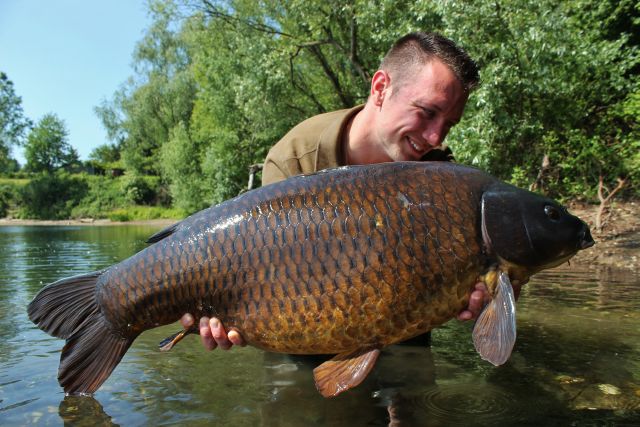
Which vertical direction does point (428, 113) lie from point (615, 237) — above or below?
above

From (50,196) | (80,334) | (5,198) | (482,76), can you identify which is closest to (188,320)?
(80,334)

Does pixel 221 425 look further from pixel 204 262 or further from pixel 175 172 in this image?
pixel 175 172

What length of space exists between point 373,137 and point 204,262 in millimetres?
1187

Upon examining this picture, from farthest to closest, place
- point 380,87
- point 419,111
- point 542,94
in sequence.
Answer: point 542,94, point 380,87, point 419,111

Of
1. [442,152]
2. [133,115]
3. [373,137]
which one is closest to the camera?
[373,137]

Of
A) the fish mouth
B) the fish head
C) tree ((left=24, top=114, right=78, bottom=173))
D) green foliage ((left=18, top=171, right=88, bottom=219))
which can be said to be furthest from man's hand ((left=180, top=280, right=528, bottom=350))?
tree ((left=24, top=114, right=78, bottom=173))

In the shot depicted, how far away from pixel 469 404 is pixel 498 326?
718 mm

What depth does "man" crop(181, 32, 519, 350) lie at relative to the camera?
8.24ft

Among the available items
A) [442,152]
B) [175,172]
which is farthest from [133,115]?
[442,152]

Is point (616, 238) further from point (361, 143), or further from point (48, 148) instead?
point (48, 148)

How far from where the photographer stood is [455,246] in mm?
1784

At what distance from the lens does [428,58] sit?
2.56m

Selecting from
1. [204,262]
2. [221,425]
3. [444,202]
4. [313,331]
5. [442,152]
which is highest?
[442,152]

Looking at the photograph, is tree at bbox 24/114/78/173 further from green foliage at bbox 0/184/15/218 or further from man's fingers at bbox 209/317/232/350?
man's fingers at bbox 209/317/232/350
